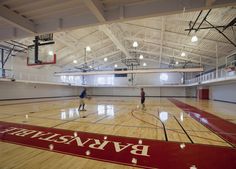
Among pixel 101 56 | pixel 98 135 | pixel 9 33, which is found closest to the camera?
pixel 98 135

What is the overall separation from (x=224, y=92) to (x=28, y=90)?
25.3 meters

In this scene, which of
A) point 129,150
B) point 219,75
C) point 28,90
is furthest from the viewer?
point 28,90

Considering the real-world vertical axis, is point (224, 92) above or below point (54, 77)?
below

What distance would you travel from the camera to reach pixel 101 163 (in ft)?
9.50

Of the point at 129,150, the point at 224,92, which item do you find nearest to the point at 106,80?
the point at 224,92

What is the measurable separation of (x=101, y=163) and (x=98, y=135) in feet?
5.85

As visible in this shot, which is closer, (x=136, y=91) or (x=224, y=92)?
(x=224, y=92)

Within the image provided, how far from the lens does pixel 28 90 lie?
67.7 feet

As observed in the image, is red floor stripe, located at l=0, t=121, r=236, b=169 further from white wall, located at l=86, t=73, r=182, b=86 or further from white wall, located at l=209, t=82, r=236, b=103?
white wall, located at l=86, t=73, r=182, b=86

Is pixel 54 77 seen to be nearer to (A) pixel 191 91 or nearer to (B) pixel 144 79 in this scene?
(B) pixel 144 79

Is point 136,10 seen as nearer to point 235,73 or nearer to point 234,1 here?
point 234,1

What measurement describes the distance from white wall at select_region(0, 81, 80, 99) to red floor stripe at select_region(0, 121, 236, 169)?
16.2 meters

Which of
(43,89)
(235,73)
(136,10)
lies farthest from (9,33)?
(43,89)

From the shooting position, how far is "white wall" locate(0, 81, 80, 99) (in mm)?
17828
